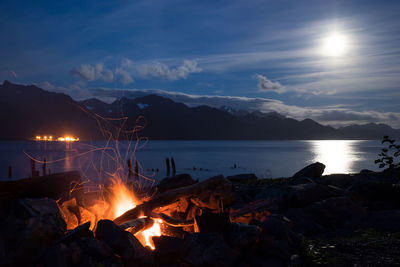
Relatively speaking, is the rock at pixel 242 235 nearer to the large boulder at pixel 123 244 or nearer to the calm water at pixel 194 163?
the large boulder at pixel 123 244

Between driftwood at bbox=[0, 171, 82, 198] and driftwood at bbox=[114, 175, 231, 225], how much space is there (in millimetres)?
1673

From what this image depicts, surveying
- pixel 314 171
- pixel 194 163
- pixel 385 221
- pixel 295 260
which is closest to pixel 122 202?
pixel 295 260

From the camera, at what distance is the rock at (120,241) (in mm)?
5707

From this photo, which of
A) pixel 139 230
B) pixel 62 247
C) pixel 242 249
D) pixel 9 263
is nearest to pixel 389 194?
pixel 242 249

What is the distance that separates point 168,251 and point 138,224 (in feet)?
3.60

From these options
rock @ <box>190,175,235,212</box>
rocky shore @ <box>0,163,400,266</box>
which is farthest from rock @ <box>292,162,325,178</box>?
rock @ <box>190,175,235,212</box>

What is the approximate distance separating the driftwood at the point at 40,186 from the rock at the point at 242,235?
441 centimetres

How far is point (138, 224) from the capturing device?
6.77 meters

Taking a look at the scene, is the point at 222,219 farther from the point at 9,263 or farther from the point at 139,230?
the point at 9,263

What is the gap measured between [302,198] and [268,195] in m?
2.10

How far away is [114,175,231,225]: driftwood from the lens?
7398 millimetres

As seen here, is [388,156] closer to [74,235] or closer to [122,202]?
[74,235]

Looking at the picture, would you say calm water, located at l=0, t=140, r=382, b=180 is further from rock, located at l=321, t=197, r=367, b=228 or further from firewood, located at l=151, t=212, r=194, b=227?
rock, located at l=321, t=197, r=367, b=228

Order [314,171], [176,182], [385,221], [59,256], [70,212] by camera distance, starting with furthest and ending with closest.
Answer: [314,171]
[176,182]
[385,221]
[70,212]
[59,256]
